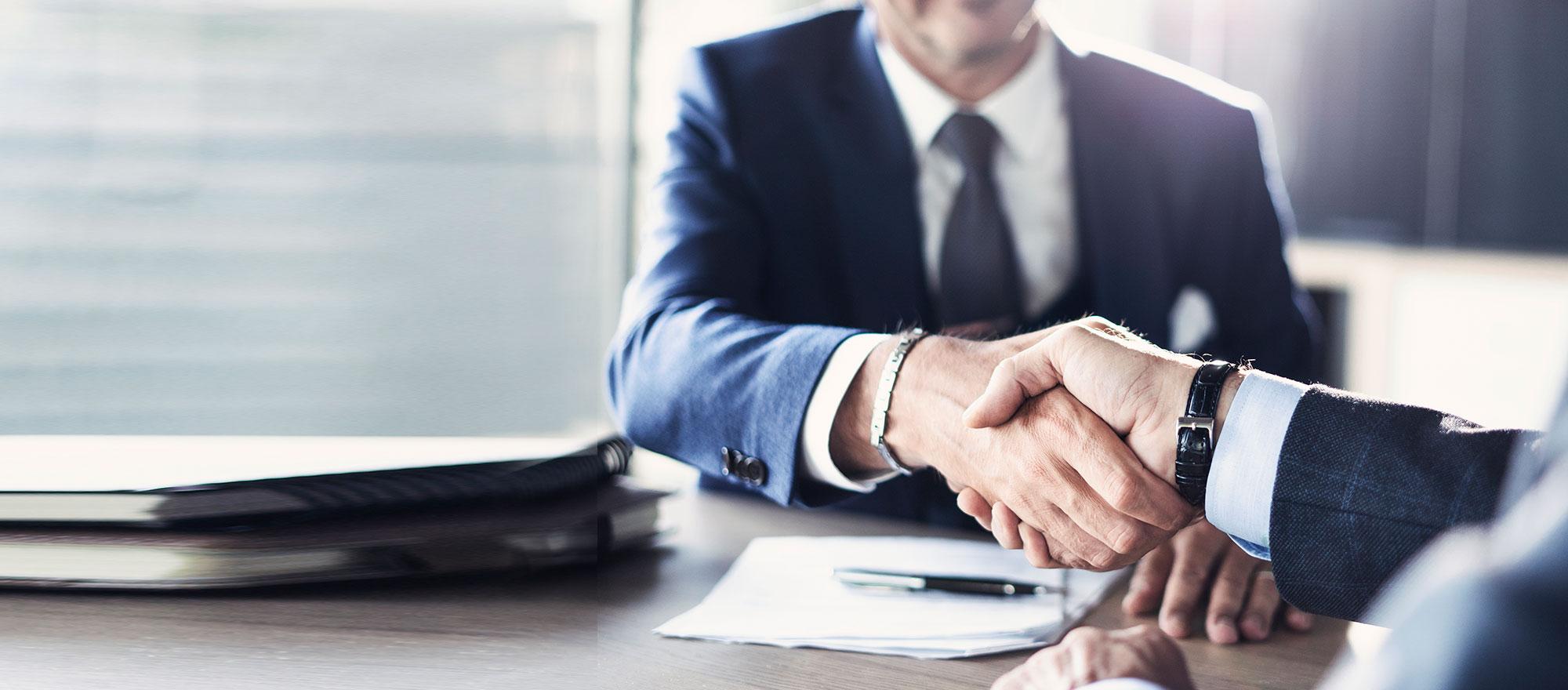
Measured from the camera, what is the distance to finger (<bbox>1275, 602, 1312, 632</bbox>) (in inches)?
35.4

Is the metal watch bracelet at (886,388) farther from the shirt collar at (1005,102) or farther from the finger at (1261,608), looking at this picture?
the shirt collar at (1005,102)

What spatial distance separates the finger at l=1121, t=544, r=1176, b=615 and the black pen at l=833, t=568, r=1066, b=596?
5 cm

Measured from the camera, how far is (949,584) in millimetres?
939

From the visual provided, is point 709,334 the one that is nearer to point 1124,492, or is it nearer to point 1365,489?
point 1124,492

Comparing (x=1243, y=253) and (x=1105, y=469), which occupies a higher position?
(x=1243, y=253)

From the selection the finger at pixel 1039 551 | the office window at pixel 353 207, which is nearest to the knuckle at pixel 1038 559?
the finger at pixel 1039 551

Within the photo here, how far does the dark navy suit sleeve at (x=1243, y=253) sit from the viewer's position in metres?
1.64

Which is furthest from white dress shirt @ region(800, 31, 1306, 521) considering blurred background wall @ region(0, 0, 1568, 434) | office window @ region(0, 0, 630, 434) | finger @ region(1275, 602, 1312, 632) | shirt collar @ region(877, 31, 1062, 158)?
office window @ region(0, 0, 630, 434)

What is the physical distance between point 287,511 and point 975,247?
92 centimetres

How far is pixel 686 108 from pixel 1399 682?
4.38 feet

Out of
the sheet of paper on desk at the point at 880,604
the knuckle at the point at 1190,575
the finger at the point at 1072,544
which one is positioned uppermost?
the finger at the point at 1072,544

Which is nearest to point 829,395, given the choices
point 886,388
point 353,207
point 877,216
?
point 886,388

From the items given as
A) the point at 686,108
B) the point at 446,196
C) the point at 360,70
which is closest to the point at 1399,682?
the point at 686,108

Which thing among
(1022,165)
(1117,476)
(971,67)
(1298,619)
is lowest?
(1298,619)
